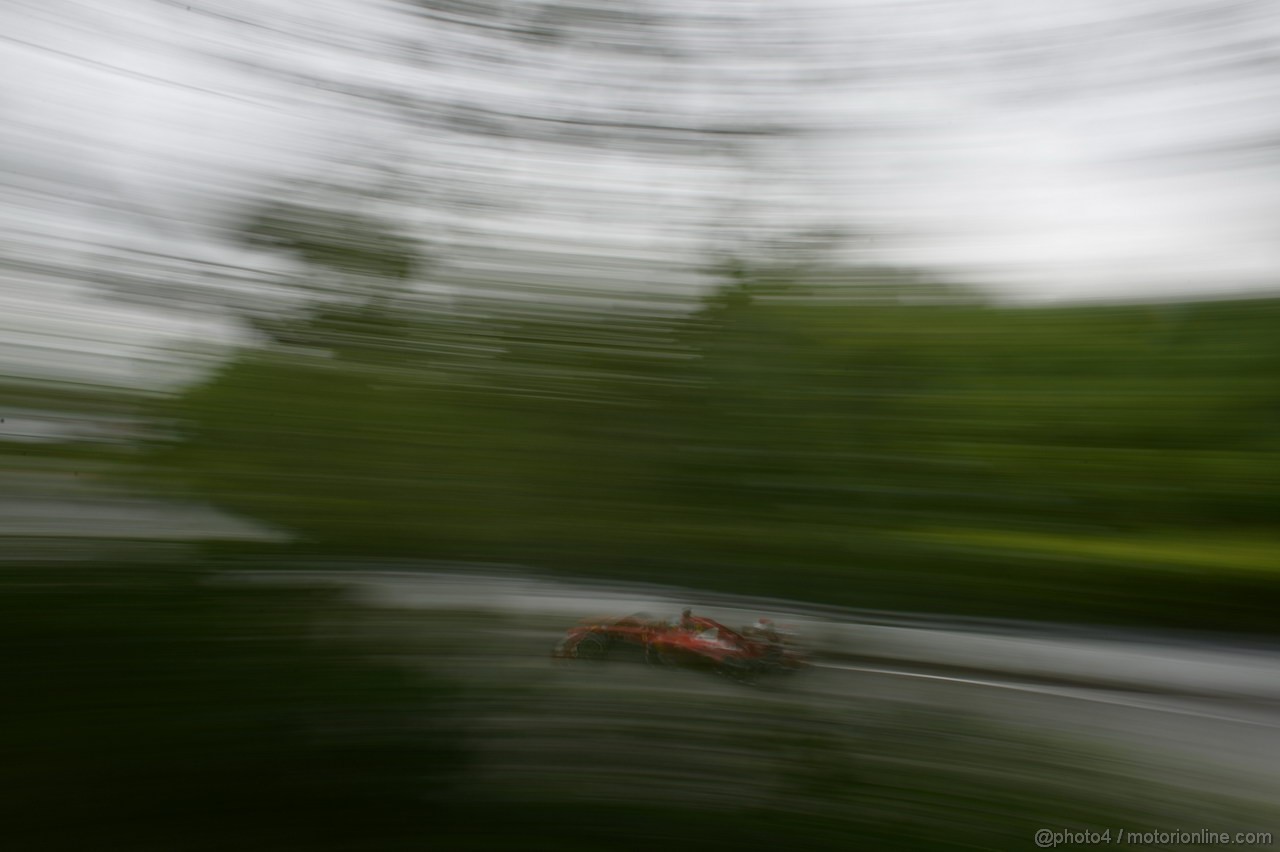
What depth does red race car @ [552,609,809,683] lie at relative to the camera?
1033mm

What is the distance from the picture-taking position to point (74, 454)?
1131mm

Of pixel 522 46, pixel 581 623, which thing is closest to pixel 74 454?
pixel 581 623

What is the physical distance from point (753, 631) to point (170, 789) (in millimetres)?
712

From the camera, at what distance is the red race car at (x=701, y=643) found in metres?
1.03

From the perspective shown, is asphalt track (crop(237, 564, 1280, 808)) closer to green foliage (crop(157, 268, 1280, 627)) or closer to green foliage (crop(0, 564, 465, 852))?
green foliage (crop(157, 268, 1280, 627))

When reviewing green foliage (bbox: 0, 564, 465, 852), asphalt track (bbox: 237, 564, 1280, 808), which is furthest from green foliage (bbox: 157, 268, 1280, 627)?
green foliage (bbox: 0, 564, 465, 852)

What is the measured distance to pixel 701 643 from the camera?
104 cm

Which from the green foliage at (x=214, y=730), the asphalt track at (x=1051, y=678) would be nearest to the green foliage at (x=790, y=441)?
the asphalt track at (x=1051, y=678)

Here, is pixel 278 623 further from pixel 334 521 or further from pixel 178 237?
pixel 178 237

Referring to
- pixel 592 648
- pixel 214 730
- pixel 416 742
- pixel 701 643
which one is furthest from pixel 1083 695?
pixel 214 730

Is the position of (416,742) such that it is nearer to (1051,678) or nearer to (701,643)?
(701,643)

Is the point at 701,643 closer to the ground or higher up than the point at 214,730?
higher up

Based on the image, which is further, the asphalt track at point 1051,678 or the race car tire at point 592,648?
the race car tire at point 592,648

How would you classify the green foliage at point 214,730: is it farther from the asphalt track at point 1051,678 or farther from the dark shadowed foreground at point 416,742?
the asphalt track at point 1051,678
